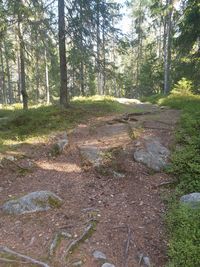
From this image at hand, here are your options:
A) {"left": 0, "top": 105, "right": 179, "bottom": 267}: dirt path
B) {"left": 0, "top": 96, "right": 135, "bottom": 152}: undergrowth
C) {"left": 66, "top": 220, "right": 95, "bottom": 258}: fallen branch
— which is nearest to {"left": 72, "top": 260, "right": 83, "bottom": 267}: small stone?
{"left": 0, "top": 105, "right": 179, "bottom": 267}: dirt path

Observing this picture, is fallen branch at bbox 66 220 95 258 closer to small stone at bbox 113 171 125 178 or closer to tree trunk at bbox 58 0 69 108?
small stone at bbox 113 171 125 178

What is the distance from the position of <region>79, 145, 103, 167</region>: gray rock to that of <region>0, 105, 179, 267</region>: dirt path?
6 cm

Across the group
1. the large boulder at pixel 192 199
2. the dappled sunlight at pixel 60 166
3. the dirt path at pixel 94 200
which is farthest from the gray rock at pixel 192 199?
the dappled sunlight at pixel 60 166

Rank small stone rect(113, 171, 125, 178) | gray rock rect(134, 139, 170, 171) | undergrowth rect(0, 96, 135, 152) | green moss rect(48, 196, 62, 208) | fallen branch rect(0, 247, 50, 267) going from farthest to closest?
undergrowth rect(0, 96, 135, 152), gray rock rect(134, 139, 170, 171), small stone rect(113, 171, 125, 178), green moss rect(48, 196, 62, 208), fallen branch rect(0, 247, 50, 267)

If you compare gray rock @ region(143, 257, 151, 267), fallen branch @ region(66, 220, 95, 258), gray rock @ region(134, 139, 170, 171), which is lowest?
gray rock @ region(143, 257, 151, 267)

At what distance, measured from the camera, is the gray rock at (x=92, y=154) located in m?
7.28

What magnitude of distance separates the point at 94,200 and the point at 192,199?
200 cm

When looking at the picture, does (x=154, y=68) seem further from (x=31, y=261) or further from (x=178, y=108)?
(x=31, y=261)

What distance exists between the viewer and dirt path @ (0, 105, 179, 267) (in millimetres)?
4418

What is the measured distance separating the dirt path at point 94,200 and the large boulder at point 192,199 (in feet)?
1.49

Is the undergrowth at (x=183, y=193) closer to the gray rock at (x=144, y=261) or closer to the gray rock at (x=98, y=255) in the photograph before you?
the gray rock at (x=144, y=261)

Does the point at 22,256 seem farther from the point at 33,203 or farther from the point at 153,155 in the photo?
the point at 153,155

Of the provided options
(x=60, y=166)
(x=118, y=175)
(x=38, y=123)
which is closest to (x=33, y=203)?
(x=60, y=166)

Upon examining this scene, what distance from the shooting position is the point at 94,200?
584 centimetres
